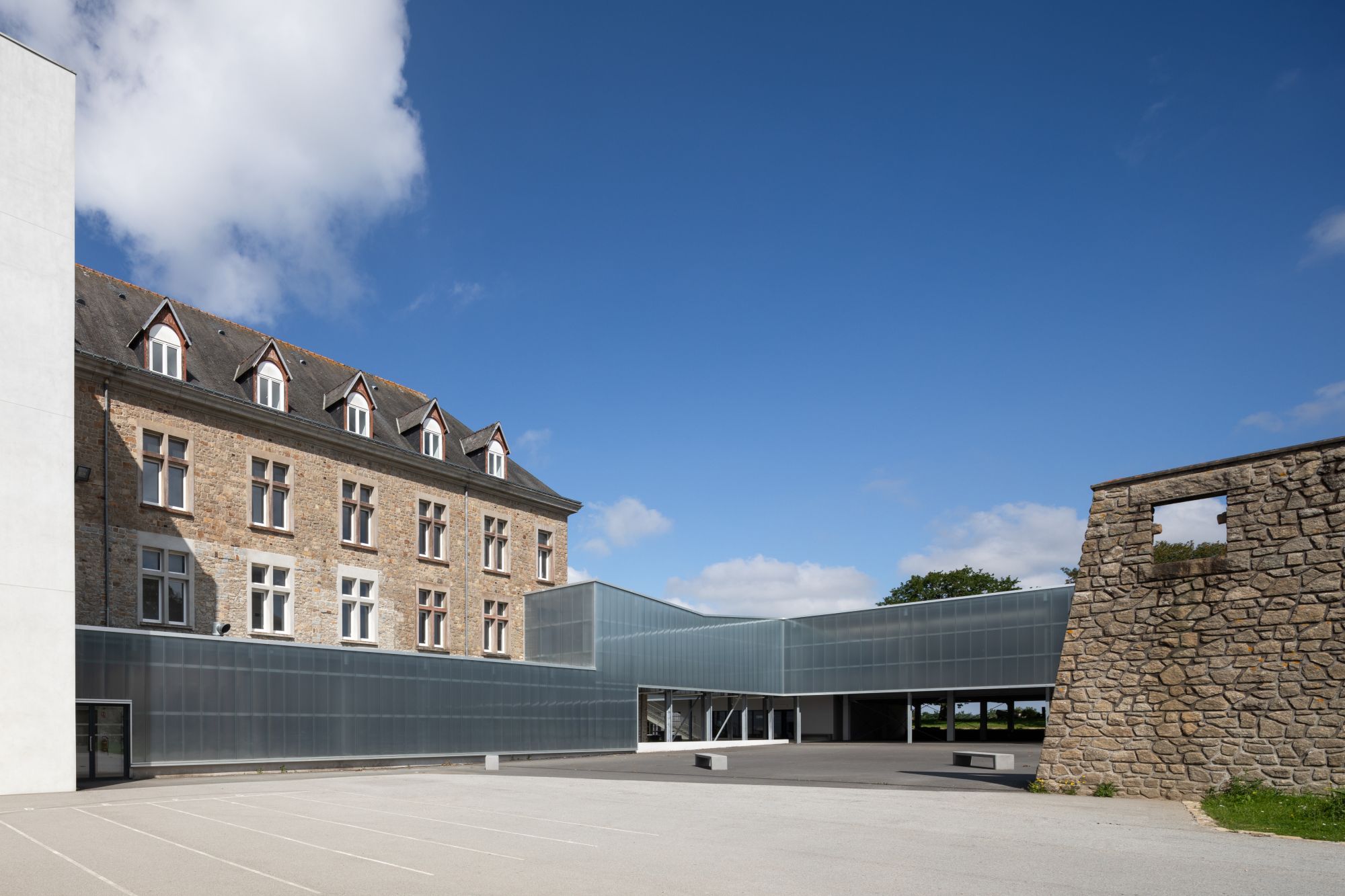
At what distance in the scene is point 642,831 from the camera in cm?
1327

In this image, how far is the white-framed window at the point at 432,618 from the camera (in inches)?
1437

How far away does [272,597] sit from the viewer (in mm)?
31156

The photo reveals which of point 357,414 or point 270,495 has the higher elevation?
point 357,414

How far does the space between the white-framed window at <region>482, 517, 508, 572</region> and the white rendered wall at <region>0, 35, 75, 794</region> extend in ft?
61.4

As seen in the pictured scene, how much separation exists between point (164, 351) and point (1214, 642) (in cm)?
2670

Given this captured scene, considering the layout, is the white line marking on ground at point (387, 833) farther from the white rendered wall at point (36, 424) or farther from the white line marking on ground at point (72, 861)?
the white rendered wall at point (36, 424)

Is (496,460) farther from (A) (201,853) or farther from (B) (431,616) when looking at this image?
(A) (201,853)

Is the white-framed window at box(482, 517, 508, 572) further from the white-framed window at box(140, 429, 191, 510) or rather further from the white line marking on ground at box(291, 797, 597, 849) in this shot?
the white line marking on ground at box(291, 797, 597, 849)

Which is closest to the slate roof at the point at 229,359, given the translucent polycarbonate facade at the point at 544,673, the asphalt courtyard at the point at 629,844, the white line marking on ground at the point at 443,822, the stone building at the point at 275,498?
the stone building at the point at 275,498

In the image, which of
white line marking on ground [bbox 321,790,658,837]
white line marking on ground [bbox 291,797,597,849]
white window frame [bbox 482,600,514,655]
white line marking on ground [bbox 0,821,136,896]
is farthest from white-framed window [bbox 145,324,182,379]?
white line marking on ground [bbox 0,821,136,896]

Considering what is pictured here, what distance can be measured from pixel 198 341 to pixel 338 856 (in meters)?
25.3

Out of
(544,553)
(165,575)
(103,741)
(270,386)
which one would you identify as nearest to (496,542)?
(544,553)

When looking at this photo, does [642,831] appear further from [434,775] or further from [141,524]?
[141,524]

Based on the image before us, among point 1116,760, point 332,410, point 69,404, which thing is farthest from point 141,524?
point 1116,760
